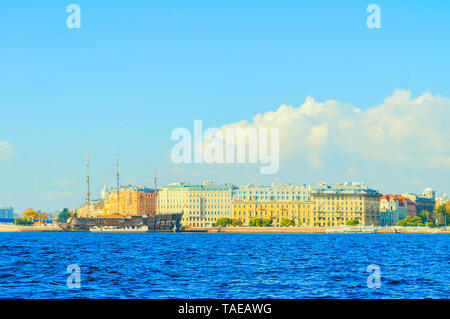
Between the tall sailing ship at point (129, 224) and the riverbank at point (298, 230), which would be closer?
the riverbank at point (298, 230)

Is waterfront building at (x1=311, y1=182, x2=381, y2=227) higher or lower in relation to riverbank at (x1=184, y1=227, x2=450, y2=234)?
higher

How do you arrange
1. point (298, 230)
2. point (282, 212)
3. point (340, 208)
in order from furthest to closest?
point (282, 212) → point (340, 208) → point (298, 230)

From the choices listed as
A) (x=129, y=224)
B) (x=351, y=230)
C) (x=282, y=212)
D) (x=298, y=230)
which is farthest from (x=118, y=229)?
(x=351, y=230)

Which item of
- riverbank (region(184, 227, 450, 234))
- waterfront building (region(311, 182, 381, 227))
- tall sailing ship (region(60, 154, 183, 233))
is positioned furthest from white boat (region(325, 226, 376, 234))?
tall sailing ship (region(60, 154, 183, 233))

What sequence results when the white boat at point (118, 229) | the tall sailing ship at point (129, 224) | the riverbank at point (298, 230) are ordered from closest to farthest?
the riverbank at point (298, 230) < the tall sailing ship at point (129, 224) < the white boat at point (118, 229)

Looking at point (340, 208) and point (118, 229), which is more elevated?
point (340, 208)

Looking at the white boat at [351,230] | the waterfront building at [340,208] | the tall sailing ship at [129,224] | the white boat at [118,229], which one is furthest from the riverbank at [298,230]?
the waterfront building at [340,208]

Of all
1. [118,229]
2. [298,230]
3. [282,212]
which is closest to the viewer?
[298,230]

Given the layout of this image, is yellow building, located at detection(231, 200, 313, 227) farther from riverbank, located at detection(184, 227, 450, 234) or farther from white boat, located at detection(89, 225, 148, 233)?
white boat, located at detection(89, 225, 148, 233)

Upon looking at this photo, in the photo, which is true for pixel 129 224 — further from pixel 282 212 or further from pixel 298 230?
pixel 298 230

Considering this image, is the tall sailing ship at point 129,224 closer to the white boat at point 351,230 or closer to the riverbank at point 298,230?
the riverbank at point 298,230

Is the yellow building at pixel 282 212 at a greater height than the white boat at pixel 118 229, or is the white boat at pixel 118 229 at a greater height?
the yellow building at pixel 282 212
